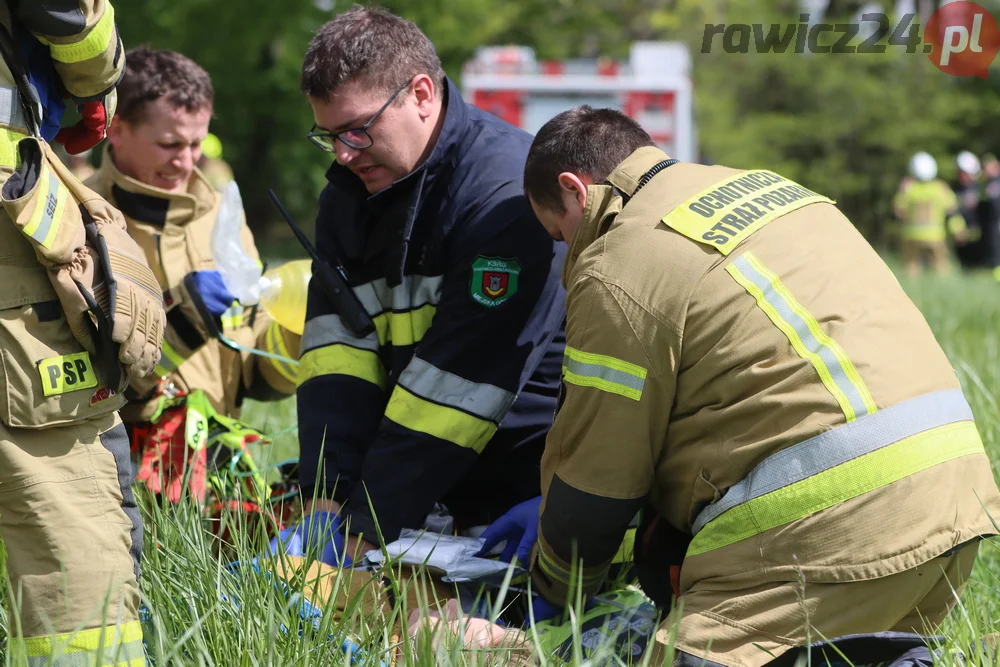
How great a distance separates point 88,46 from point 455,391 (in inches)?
48.1

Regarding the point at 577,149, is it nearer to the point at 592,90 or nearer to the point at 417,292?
the point at 417,292

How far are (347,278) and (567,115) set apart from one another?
872 mm

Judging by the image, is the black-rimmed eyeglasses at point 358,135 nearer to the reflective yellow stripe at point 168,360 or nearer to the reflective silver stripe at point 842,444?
the reflective yellow stripe at point 168,360

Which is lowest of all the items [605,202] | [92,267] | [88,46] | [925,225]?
[925,225]

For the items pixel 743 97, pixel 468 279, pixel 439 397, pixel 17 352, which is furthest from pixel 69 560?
pixel 743 97

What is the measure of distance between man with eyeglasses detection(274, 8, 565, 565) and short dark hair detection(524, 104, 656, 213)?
0.99 feet

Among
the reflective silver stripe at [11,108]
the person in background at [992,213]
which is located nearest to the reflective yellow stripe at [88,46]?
the reflective silver stripe at [11,108]

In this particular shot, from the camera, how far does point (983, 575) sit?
113 inches

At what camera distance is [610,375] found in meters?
2.26

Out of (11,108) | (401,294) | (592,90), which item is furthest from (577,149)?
(592,90)

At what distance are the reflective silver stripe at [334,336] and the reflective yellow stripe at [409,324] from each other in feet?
0.16

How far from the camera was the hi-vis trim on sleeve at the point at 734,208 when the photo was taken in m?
2.27

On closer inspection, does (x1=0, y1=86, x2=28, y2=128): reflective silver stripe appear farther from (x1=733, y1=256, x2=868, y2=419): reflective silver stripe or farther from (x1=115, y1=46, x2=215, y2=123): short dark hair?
(x1=733, y1=256, x2=868, y2=419): reflective silver stripe

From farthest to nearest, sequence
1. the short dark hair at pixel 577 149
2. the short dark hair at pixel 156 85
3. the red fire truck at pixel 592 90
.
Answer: the red fire truck at pixel 592 90, the short dark hair at pixel 156 85, the short dark hair at pixel 577 149
